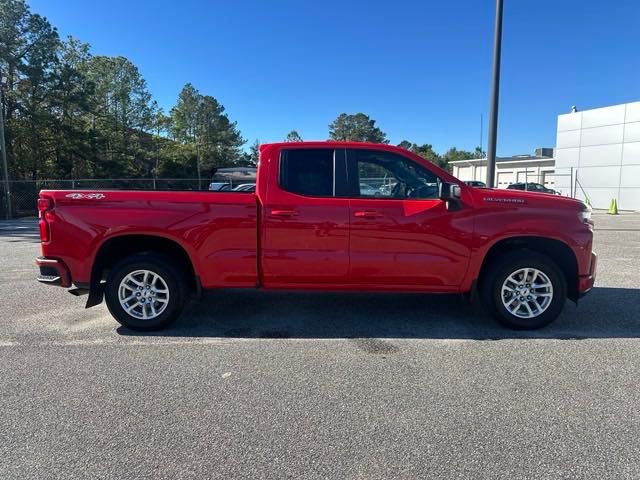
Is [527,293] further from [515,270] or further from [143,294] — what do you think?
[143,294]

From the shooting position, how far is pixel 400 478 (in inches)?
Result: 98.0

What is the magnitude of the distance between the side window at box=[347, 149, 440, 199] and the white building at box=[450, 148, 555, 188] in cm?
3243

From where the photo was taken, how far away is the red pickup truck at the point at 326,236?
4.69 meters

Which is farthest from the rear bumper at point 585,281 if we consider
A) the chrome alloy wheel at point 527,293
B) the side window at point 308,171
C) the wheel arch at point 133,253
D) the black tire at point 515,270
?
the wheel arch at point 133,253

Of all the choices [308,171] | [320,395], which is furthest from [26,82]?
[320,395]

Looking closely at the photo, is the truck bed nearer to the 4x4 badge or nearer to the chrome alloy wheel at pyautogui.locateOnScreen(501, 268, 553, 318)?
the 4x4 badge

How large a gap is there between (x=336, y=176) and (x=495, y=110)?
8280mm

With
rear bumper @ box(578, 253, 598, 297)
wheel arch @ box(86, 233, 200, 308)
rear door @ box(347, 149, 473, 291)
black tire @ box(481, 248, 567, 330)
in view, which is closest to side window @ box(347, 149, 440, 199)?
rear door @ box(347, 149, 473, 291)

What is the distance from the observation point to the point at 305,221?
15.4ft

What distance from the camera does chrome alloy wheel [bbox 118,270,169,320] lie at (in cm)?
480

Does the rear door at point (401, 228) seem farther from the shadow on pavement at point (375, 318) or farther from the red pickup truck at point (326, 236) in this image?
the shadow on pavement at point (375, 318)

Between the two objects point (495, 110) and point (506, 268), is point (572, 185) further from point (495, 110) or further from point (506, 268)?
point (506, 268)

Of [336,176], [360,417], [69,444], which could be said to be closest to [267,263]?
[336,176]

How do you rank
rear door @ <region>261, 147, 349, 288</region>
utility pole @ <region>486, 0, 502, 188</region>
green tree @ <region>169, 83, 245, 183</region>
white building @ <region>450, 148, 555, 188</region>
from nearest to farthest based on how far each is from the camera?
rear door @ <region>261, 147, 349, 288</region>, utility pole @ <region>486, 0, 502, 188</region>, white building @ <region>450, 148, 555, 188</region>, green tree @ <region>169, 83, 245, 183</region>
